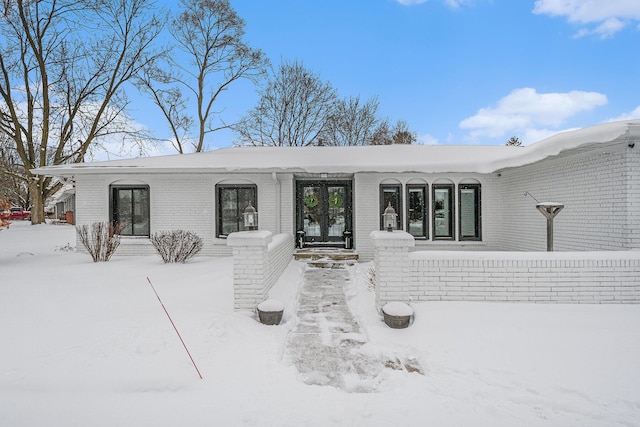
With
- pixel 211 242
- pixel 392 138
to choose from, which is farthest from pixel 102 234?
pixel 392 138

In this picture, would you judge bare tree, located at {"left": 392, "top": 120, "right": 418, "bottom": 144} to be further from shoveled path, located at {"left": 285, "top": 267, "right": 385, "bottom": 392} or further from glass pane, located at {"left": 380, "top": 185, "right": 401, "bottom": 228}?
shoveled path, located at {"left": 285, "top": 267, "right": 385, "bottom": 392}

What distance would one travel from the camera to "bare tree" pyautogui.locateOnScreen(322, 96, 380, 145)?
23625 mm

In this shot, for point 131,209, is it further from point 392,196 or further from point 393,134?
point 393,134

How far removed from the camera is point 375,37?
17.0 m

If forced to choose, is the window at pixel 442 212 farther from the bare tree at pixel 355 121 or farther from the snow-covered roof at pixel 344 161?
the bare tree at pixel 355 121

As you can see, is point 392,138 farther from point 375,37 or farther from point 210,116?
point 210,116

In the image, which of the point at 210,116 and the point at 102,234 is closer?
→ the point at 102,234

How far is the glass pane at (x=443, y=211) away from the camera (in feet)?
34.0

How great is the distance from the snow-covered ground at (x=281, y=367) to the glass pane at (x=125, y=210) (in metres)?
5.03

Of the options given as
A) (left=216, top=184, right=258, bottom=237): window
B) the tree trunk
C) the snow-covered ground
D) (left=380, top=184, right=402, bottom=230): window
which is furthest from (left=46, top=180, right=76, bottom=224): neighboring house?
the snow-covered ground

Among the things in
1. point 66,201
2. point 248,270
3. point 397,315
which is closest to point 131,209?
point 248,270

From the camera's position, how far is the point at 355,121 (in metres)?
23.8

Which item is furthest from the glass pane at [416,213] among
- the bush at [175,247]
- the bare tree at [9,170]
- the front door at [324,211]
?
the bare tree at [9,170]

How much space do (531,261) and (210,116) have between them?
69.1 feet
